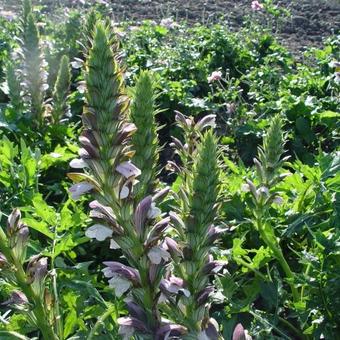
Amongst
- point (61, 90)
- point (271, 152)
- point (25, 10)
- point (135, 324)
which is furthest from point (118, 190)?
point (25, 10)

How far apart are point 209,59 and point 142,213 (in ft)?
18.3

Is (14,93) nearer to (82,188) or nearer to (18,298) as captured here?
(18,298)

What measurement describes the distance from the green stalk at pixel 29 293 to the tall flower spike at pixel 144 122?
0.45 meters

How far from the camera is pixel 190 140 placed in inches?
125

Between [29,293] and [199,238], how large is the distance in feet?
1.85

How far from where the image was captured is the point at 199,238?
1.79 meters

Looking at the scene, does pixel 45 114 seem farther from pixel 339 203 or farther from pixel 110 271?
pixel 110 271

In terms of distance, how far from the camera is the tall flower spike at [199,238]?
172cm

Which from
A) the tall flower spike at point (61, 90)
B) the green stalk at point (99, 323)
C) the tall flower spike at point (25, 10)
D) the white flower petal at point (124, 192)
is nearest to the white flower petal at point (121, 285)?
the white flower petal at point (124, 192)

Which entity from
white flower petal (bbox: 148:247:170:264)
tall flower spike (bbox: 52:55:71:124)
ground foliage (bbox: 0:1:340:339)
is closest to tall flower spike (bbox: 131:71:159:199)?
ground foliage (bbox: 0:1:340:339)

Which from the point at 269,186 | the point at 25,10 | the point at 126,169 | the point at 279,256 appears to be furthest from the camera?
the point at 25,10

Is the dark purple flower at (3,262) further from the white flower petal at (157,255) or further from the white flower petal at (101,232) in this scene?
the white flower petal at (157,255)

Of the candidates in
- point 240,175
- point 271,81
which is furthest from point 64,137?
point 271,81

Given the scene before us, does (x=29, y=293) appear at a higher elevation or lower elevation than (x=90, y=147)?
lower
